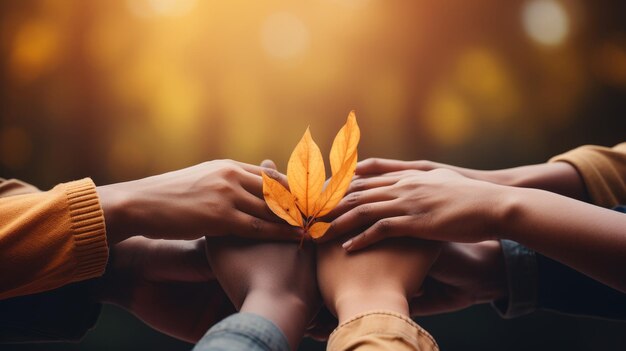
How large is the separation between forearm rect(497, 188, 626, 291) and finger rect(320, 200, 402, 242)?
0.33 ft

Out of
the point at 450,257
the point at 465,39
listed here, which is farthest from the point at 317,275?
the point at 465,39

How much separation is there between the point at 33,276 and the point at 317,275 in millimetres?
250

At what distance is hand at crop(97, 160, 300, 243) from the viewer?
47cm

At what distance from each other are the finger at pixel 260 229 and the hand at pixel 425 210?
34 mm

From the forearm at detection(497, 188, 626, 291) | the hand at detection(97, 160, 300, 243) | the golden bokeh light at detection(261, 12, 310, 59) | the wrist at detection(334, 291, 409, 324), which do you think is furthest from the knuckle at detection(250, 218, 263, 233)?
the golden bokeh light at detection(261, 12, 310, 59)

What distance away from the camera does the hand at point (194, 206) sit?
471 mm

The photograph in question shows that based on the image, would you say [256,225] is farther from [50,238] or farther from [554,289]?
[554,289]

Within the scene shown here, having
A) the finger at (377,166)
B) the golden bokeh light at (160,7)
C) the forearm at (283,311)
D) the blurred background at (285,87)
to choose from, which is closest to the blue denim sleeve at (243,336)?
the forearm at (283,311)

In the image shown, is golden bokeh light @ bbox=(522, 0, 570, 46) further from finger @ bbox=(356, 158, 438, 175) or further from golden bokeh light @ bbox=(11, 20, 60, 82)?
golden bokeh light @ bbox=(11, 20, 60, 82)

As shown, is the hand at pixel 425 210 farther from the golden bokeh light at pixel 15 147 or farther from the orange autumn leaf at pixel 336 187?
the golden bokeh light at pixel 15 147

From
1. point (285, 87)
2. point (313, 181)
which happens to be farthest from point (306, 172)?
point (285, 87)

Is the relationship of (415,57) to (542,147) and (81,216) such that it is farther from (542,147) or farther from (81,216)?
(81,216)

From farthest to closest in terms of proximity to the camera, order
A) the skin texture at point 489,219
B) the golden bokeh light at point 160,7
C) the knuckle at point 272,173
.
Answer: the golden bokeh light at point 160,7
the knuckle at point 272,173
the skin texture at point 489,219

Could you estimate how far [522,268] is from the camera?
22.0 inches
